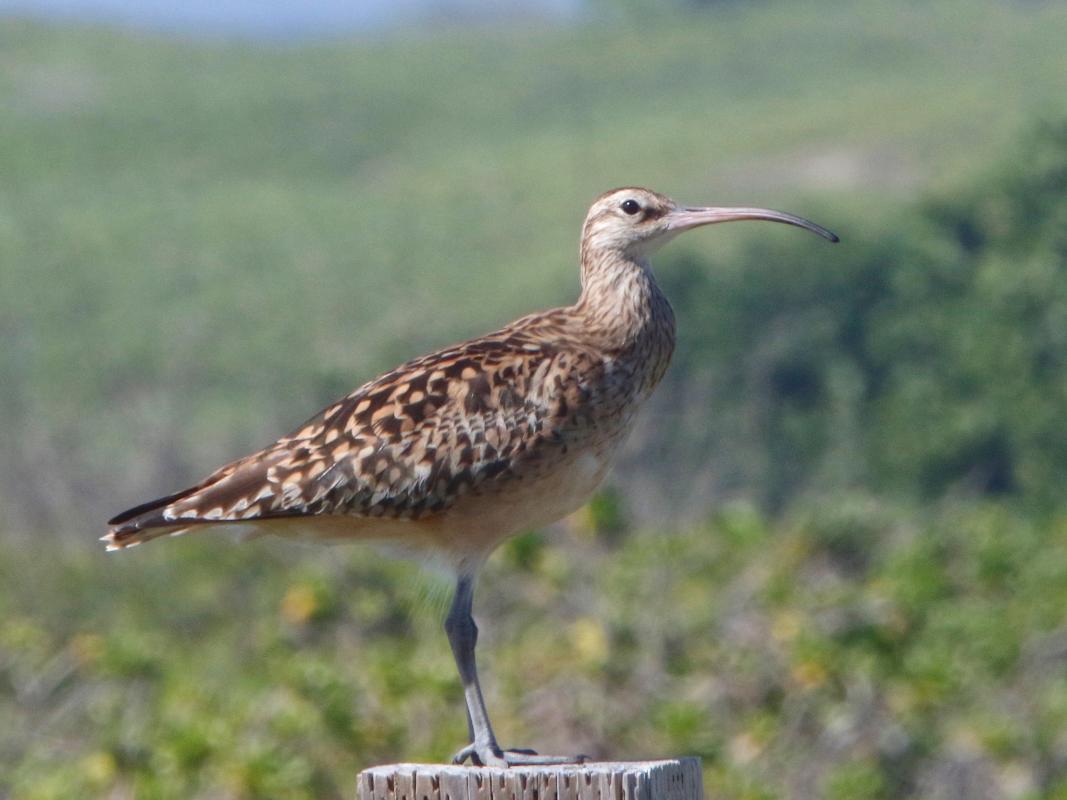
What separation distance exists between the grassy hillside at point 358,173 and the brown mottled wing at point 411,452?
1443cm

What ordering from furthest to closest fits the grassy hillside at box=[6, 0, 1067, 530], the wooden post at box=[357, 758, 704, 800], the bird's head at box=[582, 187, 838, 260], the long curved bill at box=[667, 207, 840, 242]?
the grassy hillside at box=[6, 0, 1067, 530], the bird's head at box=[582, 187, 838, 260], the long curved bill at box=[667, 207, 840, 242], the wooden post at box=[357, 758, 704, 800]

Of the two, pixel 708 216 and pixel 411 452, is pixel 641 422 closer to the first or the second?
pixel 708 216

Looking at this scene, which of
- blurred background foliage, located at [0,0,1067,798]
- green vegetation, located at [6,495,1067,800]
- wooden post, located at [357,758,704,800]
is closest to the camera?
wooden post, located at [357,758,704,800]

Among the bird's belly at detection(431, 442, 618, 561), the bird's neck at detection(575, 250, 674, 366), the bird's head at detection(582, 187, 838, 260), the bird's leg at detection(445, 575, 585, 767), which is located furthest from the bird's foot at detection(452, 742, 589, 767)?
the bird's head at detection(582, 187, 838, 260)

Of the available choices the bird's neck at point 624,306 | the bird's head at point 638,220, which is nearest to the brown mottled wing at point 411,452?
the bird's neck at point 624,306

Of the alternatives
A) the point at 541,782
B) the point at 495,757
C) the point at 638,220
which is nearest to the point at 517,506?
the point at 495,757

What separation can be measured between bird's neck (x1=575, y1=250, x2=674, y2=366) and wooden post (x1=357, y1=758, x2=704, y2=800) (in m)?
2.30

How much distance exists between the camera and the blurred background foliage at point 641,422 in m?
11.7

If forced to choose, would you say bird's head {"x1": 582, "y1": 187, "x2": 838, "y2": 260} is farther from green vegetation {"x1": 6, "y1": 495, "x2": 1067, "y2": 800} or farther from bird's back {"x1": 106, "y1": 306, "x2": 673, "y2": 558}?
green vegetation {"x1": 6, "y1": 495, "x2": 1067, "y2": 800}

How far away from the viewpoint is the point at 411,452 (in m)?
7.64

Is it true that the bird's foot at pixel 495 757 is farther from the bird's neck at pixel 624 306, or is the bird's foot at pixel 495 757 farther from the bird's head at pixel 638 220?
the bird's head at pixel 638 220

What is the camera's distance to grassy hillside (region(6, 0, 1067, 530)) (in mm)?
29812

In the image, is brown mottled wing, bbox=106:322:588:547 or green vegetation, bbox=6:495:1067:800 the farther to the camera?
green vegetation, bbox=6:495:1067:800

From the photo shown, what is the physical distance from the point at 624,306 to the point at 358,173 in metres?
50.2
